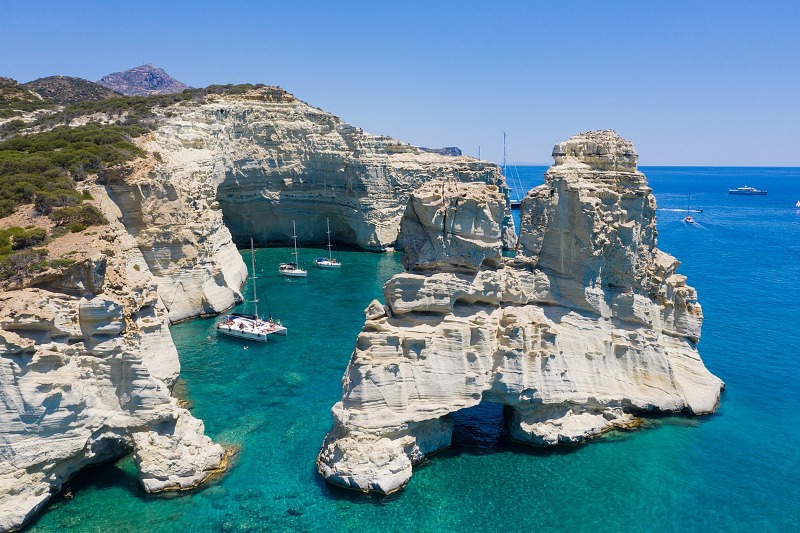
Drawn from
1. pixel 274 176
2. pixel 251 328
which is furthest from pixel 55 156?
pixel 274 176

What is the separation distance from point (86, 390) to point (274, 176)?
46069 millimetres

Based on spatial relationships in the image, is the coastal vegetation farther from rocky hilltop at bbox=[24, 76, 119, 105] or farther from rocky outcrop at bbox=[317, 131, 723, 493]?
rocky hilltop at bbox=[24, 76, 119, 105]

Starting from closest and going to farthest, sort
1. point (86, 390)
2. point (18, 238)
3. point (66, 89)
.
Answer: point (86, 390), point (18, 238), point (66, 89)

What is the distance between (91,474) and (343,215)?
1918 inches

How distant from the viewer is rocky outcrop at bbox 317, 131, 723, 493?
2069cm

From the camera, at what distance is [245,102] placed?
60969 millimetres

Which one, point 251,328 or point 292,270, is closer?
point 251,328

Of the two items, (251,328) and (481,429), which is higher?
(251,328)

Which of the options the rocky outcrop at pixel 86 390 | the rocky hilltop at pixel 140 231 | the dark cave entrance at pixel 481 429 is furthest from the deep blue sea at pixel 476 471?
the rocky hilltop at pixel 140 231

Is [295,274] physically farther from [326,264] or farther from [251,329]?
[251,329]

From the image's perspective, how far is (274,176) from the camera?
6309 cm

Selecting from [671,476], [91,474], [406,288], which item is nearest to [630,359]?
[671,476]

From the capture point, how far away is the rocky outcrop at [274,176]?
43062 millimetres

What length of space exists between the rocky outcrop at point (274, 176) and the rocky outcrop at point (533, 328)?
24.4 meters
